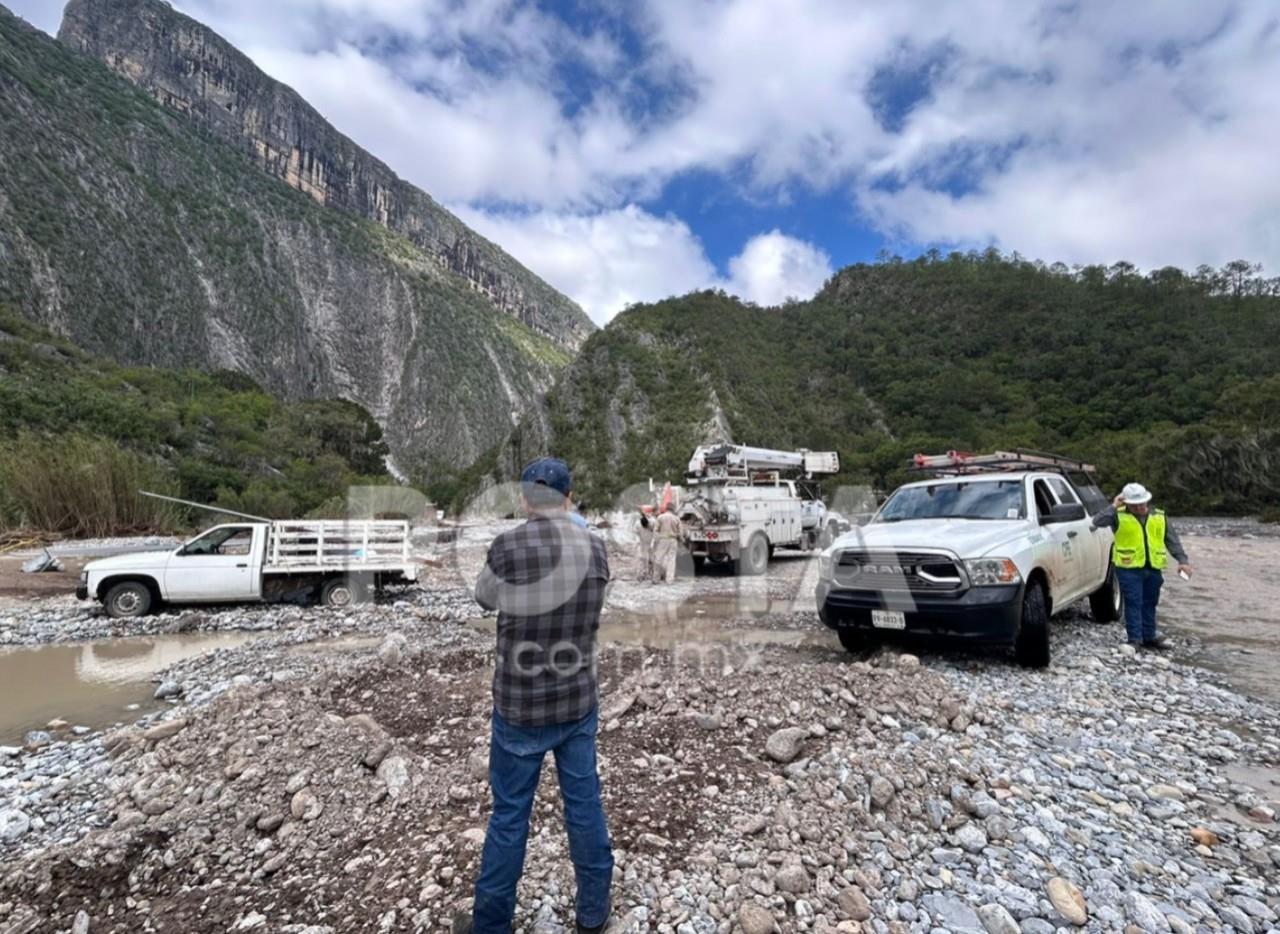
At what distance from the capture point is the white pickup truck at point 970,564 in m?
5.63

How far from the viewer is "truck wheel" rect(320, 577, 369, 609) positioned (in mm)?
10935

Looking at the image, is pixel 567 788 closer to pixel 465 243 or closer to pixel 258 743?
pixel 258 743

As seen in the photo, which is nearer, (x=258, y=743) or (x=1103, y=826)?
(x=1103, y=826)

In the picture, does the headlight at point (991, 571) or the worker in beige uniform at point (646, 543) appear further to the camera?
the worker in beige uniform at point (646, 543)

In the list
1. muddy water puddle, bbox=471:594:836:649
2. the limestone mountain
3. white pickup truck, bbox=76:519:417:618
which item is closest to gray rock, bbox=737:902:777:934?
muddy water puddle, bbox=471:594:836:649

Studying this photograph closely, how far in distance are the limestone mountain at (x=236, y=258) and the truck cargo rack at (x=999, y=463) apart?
239 feet

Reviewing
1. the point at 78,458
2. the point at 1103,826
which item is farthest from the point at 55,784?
the point at 78,458

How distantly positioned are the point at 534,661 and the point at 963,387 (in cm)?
7048

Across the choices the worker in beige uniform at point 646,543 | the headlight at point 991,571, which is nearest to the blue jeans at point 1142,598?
the headlight at point 991,571

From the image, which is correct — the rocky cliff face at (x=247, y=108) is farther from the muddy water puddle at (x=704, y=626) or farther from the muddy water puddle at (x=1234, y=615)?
the muddy water puddle at (x=1234, y=615)

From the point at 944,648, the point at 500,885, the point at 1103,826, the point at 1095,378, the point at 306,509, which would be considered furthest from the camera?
the point at 1095,378

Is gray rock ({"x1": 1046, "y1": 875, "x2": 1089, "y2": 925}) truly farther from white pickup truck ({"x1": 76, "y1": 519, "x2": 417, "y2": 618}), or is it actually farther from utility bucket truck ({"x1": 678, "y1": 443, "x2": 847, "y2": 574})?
utility bucket truck ({"x1": 678, "y1": 443, "x2": 847, "y2": 574})

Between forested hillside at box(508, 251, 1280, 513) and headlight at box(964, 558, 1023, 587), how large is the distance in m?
A: 33.4

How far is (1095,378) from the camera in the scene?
56031 mm
